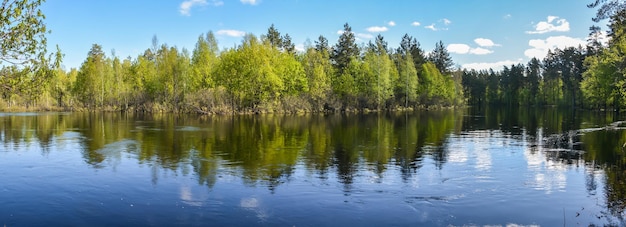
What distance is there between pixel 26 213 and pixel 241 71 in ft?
200

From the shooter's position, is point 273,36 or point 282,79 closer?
point 282,79

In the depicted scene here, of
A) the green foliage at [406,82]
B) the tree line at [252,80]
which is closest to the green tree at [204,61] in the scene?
the tree line at [252,80]

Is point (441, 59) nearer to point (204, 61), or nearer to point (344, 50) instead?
point (344, 50)

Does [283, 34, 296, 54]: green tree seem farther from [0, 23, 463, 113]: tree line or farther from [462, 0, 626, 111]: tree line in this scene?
[462, 0, 626, 111]: tree line

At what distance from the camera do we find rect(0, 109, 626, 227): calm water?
12148 mm

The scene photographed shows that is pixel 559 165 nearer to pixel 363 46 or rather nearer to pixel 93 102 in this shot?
pixel 363 46

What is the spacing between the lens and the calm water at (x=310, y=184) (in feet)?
39.9

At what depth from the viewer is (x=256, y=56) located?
71.8m

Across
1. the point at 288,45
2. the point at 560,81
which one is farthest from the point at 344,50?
the point at 560,81

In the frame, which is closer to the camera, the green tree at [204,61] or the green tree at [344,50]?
→ the green tree at [204,61]

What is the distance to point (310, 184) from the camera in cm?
1616

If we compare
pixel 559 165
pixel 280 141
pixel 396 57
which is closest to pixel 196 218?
pixel 559 165

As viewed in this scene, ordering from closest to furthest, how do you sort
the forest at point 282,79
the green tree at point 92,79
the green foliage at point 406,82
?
the forest at point 282,79, the green tree at point 92,79, the green foliage at point 406,82

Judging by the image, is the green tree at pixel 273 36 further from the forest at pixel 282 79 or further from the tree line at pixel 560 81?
the tree line at pixel 560 81
